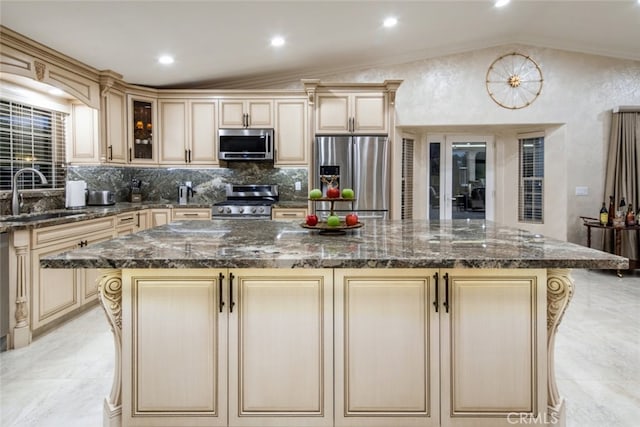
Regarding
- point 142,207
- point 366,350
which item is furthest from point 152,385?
point 142,207

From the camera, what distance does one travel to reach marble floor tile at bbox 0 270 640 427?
6.78 ft

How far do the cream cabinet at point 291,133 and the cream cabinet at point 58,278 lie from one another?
7.37 feet

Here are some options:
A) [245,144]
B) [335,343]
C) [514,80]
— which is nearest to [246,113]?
[245,144]

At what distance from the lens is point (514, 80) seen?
538 centimetres

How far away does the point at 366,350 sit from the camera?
1.75 meters

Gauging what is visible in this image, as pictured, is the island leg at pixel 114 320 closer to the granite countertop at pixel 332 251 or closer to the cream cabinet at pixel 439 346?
the granite countertop at pixel 332 251

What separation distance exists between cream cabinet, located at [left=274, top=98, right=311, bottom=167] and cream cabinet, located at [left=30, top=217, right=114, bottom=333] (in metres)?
2.25

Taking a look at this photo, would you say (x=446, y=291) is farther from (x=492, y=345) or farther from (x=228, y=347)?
(x=228, y=347)

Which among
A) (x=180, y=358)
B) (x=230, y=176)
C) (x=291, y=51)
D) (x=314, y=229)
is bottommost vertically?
(x=180, y=358)

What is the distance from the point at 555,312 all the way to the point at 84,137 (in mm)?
4599

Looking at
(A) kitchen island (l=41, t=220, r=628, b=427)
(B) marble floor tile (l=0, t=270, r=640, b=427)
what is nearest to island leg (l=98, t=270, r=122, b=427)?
(A) kitchen island (l=41, t=220, r=628, b=427)

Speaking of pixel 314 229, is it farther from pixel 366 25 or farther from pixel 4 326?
pixel 366 25

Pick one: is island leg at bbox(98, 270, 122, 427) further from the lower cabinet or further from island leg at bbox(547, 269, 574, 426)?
island leg at bbox(547, 269, 574, 426)

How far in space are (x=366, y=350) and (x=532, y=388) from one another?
Result: 744 millimetres
